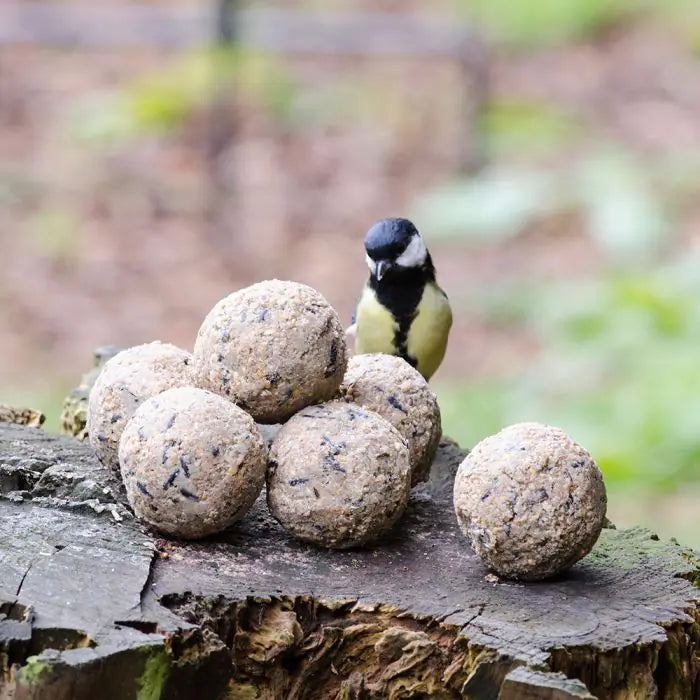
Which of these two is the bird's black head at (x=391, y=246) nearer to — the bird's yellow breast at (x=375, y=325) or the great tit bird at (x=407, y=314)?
the great tit bird at (x=407, y=314)

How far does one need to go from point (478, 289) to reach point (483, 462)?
5155mm

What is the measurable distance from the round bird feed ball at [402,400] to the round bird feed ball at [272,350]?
0.51ft

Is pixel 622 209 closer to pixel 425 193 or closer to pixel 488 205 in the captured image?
pixel 488 205

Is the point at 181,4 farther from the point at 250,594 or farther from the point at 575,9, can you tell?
the point at 250,594

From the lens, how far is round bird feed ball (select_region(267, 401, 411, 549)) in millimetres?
2512

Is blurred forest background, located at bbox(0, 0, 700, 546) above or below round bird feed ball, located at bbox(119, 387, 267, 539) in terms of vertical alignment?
above

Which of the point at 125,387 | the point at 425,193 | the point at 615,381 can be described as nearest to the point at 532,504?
the point at 125,387

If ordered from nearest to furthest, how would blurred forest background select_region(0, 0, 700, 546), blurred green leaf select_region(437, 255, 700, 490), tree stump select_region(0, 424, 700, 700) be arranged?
1. tree stump select_region(0, 424, 700, 700)
2. blurred green leaf select_region(437, 255, 700, 490)
3. blurred forest background select_region(0, 0, 700, 546)

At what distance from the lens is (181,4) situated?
11.6 metres

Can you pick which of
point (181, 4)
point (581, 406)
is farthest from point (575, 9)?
point (581, 406)

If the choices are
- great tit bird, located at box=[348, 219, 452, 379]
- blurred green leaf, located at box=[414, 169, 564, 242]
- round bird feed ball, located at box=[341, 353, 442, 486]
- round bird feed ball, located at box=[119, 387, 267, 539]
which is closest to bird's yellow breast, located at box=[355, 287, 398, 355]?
→ great tit bird, located at box=[348, 219, 452, 379]

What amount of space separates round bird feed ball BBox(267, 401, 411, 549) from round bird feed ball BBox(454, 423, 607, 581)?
167 mm

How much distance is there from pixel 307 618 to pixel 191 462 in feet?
1.26

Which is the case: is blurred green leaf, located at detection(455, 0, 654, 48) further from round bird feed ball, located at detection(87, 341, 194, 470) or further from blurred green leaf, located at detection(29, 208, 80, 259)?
round bird feed ball, located at detection(87, 341, 194, 470)
